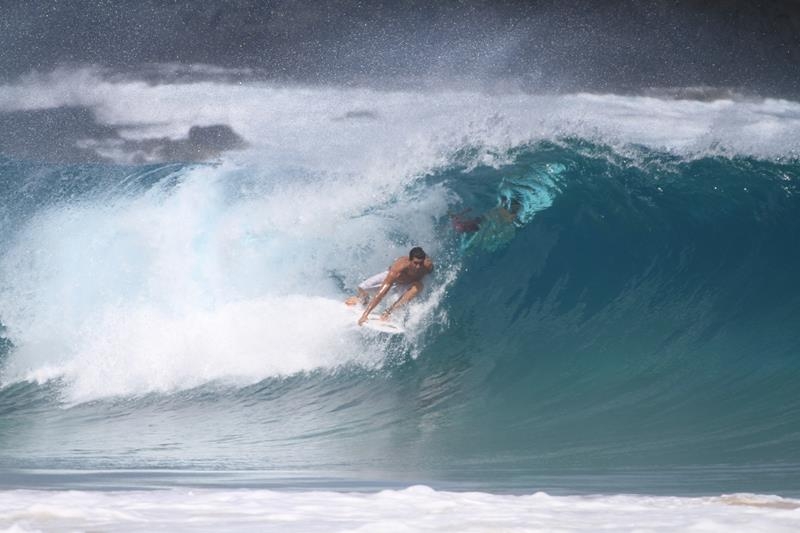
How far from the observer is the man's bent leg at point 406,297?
5074 millimetres

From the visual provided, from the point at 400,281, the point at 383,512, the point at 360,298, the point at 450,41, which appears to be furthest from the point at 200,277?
the point at 383,512

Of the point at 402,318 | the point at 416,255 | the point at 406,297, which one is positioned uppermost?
the point at 416,255

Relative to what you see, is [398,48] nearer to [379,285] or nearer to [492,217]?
[492,217]

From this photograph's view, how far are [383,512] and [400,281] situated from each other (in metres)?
3.11

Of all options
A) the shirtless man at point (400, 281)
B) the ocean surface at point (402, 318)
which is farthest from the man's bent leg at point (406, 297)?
the ocean surface at point (402, 318)

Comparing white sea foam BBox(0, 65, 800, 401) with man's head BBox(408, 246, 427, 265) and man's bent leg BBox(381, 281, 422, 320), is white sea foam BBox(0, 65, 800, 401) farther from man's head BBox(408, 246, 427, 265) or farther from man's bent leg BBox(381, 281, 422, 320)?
man's head BBox(408, 246, 427, 265)

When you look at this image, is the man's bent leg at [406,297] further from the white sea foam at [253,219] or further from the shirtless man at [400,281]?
the white sea foam at [253,219]

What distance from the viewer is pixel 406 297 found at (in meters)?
5.16

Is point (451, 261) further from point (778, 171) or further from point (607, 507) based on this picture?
point (607, 507)

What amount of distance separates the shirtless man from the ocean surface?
0.13m

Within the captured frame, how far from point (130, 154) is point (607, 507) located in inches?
296

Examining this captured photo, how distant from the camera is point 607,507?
216 cm

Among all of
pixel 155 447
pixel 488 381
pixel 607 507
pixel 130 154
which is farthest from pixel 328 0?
pixel 607 507

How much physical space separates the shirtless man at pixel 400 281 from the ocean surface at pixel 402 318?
0.13 meters
